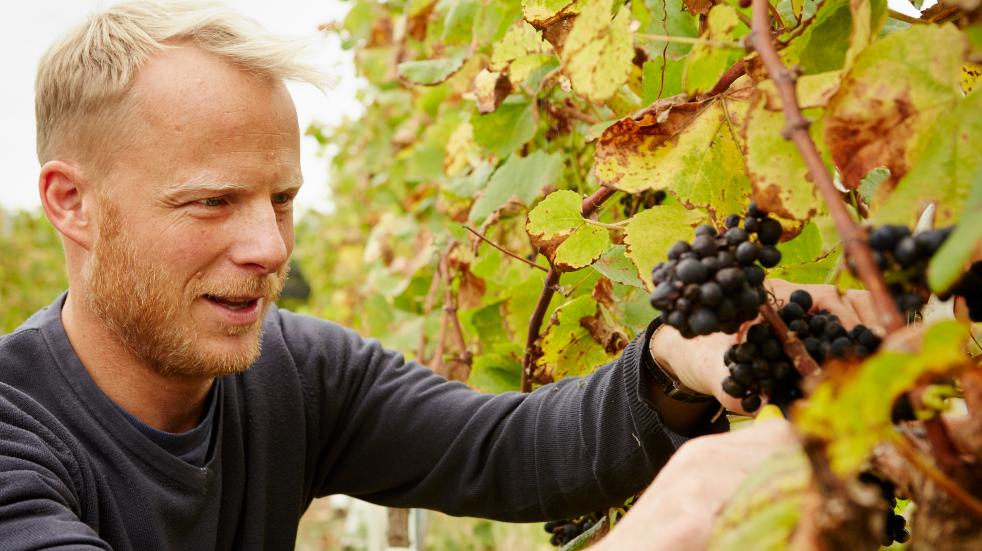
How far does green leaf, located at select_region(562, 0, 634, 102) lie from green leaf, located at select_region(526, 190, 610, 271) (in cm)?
32

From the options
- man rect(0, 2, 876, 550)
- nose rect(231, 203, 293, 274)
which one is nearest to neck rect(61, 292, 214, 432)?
man rect(0, 2, 876, 550)

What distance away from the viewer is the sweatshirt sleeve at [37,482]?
115 cm

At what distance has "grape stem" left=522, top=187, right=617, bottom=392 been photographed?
54.5 inches

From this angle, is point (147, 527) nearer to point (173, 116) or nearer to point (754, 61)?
point (173, 116)

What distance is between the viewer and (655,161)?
42.9 inches

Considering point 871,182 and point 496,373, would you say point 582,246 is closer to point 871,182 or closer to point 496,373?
point 871,182

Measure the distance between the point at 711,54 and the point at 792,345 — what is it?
33 centimetres

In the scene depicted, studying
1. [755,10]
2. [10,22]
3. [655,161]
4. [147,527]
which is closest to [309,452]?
[147,527]

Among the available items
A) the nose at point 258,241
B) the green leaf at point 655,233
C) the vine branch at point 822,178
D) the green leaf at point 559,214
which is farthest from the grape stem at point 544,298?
the vine branch at point 822,178

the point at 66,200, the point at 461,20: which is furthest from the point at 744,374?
the point at 461,20

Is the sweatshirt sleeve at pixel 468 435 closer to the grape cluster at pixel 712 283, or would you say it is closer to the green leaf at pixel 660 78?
the green leaf at pixel 660 78

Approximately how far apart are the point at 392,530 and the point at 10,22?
640 inches

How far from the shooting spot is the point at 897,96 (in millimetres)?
717

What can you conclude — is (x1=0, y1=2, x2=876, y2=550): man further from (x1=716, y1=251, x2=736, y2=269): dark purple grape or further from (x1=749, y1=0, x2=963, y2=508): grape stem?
(x1=749, y1=0, x2=963, y2=508): grape stem
